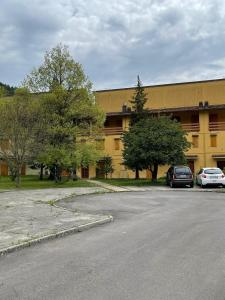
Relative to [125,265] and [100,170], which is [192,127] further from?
[125,265]

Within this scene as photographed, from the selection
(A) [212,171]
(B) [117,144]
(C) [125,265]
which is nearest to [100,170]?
(B) [117,144]

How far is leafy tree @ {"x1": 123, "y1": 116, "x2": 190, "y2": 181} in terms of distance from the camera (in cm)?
3572

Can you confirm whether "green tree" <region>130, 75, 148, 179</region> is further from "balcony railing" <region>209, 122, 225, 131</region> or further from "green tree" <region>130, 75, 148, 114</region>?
"balcony railing" <region>209, 122, 225, 131</region>

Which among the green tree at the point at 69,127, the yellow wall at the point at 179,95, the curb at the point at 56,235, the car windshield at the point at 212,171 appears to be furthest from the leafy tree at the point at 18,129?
the yellow wall at the point at 179,95

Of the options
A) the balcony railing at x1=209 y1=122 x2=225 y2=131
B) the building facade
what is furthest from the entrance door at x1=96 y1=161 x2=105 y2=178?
the balcony railing at x1=209 y1=122 x2=225 y2=131

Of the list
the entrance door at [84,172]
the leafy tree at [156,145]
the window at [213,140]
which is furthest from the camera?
the entrance door at [84,172]

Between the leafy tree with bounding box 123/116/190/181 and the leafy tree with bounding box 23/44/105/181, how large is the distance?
10.6ft

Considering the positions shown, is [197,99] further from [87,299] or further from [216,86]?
[87,299]

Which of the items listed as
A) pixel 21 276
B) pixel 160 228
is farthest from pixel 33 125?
pixel 21 276

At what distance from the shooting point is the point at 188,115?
55.0 metres

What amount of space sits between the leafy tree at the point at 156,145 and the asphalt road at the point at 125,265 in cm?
2264

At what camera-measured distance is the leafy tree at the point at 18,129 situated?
105ft

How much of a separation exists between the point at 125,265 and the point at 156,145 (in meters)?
28.4

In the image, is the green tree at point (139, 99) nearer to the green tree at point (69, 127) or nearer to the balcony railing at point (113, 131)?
the balcony railing at point (113, 131)
